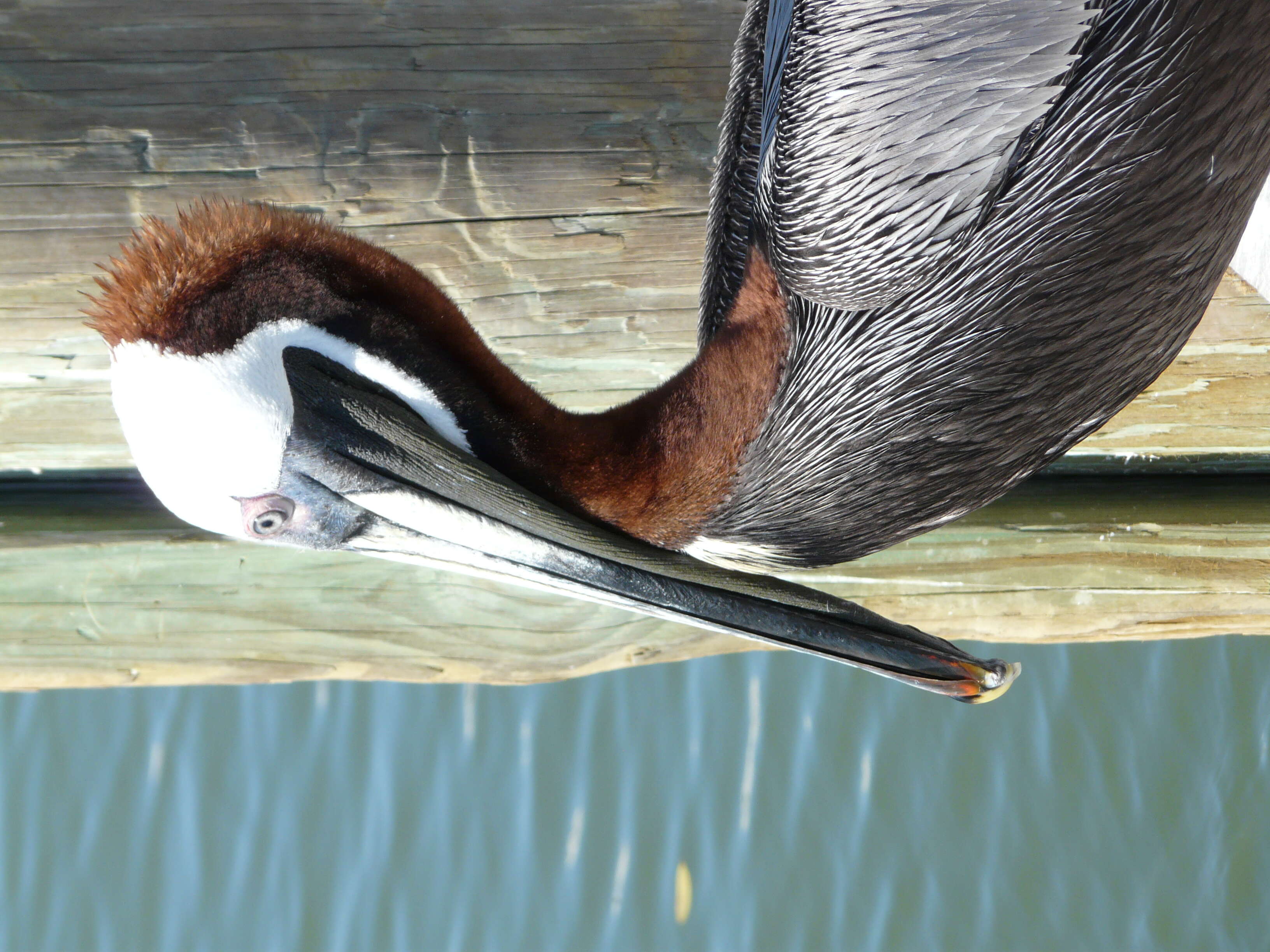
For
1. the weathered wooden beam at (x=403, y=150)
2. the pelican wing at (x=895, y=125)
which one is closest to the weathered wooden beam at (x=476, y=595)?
the weathered wooden beam at (x=403, y=150)

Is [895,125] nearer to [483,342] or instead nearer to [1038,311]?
[1038,311]

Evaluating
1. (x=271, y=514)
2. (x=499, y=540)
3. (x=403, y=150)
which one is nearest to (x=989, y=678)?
(x=499, y=540)

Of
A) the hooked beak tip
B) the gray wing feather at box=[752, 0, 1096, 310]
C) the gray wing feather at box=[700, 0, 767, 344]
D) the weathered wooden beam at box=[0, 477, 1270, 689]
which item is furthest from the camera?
the weathered wooden beam at box=[0, 477, 1270, 689]

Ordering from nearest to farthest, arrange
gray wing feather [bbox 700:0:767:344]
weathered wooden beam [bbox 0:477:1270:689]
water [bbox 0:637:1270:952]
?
1. gray wing feather [bbox 700:0:767:344]
2. weathered wooden beam [bbox 0:477:1270:689]
3. water [bbox 0:637:1270:952]

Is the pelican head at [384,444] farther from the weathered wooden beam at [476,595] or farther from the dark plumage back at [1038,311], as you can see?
the weathered wooden beam at [476,595]

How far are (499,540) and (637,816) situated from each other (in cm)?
221

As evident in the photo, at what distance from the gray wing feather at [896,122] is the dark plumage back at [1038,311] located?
30 millimetres

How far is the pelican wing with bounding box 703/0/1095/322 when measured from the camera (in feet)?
3.48

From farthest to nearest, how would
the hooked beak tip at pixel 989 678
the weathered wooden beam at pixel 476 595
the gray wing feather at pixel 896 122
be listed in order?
1. the weathered wooden beam at pixel 476 595
2. the hooked beak tip at pixel 989 678
3. the gray wing feather at pixel 896 122

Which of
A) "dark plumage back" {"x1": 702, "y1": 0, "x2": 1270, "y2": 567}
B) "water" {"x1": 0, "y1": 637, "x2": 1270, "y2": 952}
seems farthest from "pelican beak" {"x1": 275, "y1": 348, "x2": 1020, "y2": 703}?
"water" {"x1": 0, "y1": 637, "x2": 1270, "y2": 952}

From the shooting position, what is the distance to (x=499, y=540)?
1192mm

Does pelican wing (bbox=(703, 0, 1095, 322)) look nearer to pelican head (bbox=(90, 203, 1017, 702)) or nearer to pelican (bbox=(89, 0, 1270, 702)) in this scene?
pelican (bbox=(89, 0, 1270, 702))

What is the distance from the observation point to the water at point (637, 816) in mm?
3039

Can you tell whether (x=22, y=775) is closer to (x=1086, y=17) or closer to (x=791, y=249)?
(x=791, y=249)
